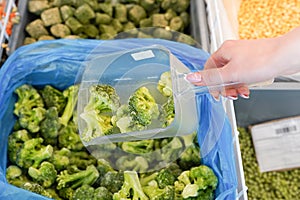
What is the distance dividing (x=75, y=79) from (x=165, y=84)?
0.39m

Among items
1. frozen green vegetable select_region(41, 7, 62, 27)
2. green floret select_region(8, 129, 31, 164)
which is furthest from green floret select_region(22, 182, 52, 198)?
frozen green vegetable select_region(41, 7, 62, 27)

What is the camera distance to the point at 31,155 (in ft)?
4.29

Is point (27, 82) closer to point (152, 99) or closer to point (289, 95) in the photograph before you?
point (152, 99)

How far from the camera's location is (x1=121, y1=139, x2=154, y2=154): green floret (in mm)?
1236

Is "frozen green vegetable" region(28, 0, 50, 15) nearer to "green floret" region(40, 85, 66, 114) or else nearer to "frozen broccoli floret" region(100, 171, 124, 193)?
"green floret" region(40, 85, 66, 114)

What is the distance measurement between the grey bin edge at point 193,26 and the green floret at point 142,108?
52 cm

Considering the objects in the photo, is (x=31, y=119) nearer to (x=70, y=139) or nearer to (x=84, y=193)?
(x=70, y=139)

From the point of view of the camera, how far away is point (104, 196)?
124 centimetres

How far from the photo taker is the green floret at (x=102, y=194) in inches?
48.6

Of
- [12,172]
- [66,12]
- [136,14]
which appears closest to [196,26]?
[136,14]

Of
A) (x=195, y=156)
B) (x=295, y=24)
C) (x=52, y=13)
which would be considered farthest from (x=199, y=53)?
(x=52, y=13)

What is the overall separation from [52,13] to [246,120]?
0.74 meters

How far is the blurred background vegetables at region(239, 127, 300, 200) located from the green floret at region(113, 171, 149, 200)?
0.52m

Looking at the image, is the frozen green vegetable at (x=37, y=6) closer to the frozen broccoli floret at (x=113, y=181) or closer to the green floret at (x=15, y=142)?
the green floret at (x=15, y=142)
